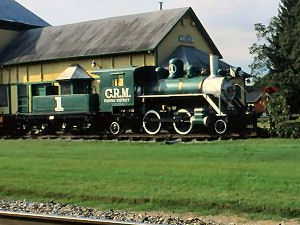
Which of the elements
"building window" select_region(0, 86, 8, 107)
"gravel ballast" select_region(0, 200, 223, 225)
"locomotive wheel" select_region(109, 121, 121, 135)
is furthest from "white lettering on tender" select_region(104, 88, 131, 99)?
"gravel ballast" select_region(0, 200, 223, 225)

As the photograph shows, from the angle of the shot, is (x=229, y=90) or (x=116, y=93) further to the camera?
(x=116, y=93)

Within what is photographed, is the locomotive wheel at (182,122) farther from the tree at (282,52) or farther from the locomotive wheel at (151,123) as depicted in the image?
the tree at (282,52)

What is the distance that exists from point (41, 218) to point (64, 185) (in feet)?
13.8

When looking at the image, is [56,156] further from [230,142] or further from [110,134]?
[110,134]

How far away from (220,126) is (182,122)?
5.91ft

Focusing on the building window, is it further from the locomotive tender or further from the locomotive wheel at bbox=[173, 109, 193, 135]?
the locomotive wheel at bbox=[173, 109, 193, 135]

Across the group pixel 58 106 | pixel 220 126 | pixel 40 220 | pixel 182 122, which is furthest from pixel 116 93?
pixel 40 220

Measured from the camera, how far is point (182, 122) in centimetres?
2352

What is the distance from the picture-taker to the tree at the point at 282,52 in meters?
47.0

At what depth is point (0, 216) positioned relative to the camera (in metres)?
7.79

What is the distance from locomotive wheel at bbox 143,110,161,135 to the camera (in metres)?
24.1

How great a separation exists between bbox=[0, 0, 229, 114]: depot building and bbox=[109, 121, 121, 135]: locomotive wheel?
6.59 m

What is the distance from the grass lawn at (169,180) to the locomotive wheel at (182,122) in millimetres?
6056

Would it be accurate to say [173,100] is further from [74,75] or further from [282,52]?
[282,52]
